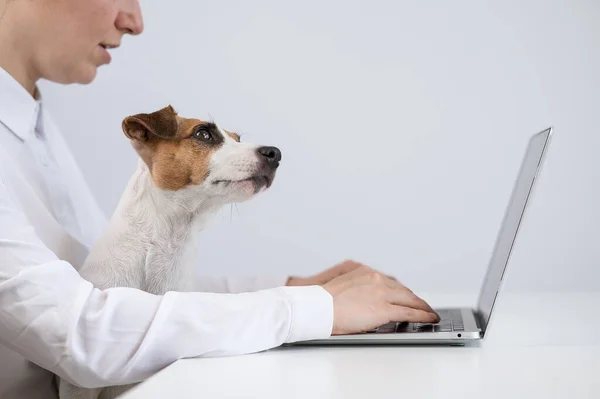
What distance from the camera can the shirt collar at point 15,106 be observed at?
138 cm

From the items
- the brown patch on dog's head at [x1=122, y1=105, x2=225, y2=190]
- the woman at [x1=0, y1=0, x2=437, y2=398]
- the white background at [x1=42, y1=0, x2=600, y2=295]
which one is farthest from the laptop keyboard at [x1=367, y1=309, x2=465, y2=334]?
the white background at [x1=42, y1=0, x2=600, y2=295]

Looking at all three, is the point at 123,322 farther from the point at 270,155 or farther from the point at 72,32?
the point at 72,32

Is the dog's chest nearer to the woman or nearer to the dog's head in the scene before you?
the dog's head

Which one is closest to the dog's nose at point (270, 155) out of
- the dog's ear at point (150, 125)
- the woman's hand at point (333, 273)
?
the dog's ear at point (150, 125)

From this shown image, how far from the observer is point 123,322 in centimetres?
95

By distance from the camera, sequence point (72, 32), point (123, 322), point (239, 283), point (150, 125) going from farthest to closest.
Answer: point (239, 283) → point (72, 32) → point (150, 125) → point (123, 322)

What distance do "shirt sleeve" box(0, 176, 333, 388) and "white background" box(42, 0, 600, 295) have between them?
2.23 metres

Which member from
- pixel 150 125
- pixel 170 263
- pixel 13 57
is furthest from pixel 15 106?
pixel 170 263

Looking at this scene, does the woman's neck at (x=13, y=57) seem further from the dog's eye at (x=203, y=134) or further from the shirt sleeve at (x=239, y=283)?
the shirt sleeve at (x=239, y=283)

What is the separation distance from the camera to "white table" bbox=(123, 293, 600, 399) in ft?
2.37

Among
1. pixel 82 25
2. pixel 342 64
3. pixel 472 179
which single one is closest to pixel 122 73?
pixel 342 64

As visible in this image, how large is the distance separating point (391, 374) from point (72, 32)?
90 centimetres

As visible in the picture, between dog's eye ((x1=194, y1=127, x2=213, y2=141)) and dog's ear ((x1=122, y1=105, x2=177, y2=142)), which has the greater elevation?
dog's eye ((x1=194, y1=127, x2=213, y2=141))

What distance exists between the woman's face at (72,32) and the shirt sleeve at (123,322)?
523 millimetres
